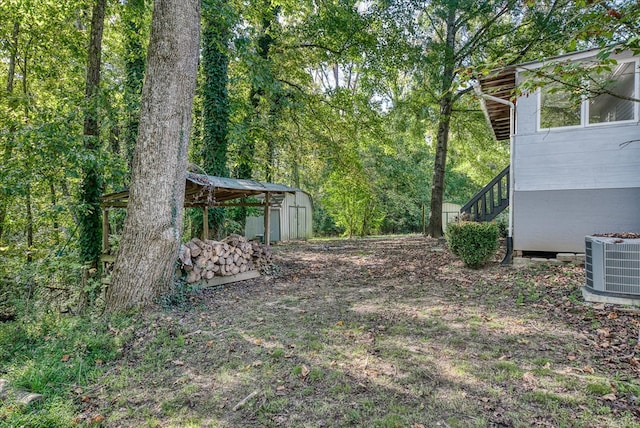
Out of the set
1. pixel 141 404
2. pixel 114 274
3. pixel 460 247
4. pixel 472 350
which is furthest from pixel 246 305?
pixel 460 247

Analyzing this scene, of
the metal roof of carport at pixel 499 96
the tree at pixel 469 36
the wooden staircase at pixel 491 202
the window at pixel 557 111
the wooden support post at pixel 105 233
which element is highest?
the tree at pixel 469 36

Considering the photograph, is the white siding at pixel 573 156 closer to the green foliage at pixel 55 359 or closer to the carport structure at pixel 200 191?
the carport structure at pixel 200 191

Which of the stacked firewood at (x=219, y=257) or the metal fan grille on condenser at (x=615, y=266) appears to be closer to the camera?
the metal fan grille on condenser at (x=615, y=266)

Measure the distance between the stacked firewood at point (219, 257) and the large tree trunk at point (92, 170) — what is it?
257 cm

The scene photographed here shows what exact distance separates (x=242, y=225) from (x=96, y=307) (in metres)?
7.82

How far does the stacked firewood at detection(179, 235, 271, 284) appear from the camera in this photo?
587 cm

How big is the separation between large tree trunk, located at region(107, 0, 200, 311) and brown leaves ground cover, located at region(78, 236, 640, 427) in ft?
1.96

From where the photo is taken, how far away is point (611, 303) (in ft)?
14.4

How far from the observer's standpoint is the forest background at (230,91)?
650 centimetres

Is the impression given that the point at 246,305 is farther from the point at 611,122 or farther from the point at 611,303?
the point at 611,122

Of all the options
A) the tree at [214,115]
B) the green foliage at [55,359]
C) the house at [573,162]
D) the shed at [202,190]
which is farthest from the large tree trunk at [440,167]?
the green foliage at [55,359]

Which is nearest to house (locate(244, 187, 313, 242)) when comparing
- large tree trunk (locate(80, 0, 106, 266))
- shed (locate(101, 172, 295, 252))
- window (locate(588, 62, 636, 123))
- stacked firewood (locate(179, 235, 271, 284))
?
shed (locate(101, 172, 295, 252))

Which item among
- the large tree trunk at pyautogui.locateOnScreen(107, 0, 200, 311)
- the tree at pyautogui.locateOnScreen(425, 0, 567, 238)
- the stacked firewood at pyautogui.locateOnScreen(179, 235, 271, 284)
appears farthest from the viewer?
the tree at pyautogui.locateOnScreen(425, 0, 567, 238)

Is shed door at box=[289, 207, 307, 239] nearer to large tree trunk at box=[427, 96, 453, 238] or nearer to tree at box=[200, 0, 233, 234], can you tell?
large tree trunk at box=[427, 96, 453, 238]
